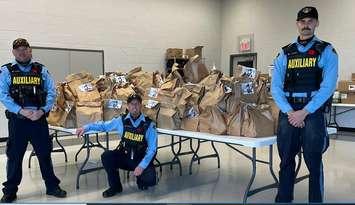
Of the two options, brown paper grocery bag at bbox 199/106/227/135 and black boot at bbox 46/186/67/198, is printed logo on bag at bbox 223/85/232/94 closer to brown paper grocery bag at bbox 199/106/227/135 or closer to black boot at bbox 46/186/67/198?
brown paper grocery bag at bbox 199/106/227/135

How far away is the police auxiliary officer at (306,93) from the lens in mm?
2566

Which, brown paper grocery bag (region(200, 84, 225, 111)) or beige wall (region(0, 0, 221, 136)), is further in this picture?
beige wall (region(0, 0, 221, 136))

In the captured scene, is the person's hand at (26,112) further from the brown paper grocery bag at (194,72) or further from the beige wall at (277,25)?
the beige wall at (277,25)

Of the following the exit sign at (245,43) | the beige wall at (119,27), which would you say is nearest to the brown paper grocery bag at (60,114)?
the beige wall at (119,27)

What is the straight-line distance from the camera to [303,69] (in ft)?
8.63

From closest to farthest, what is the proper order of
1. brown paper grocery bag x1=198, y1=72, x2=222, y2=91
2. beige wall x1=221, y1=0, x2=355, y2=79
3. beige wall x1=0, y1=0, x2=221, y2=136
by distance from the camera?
1. brown paper grocery bag x1=198, y1=72, x2=222, y2=91
2. beige wall x1=0, y1=0, x2=221, y2=136
3. beige wall x1=221, y1=0, x2=355, y2=79

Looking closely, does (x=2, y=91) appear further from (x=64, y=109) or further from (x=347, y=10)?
(x=347, y=10)

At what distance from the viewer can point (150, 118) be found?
3723 millimetres

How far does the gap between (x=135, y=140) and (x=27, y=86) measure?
3.48 feet

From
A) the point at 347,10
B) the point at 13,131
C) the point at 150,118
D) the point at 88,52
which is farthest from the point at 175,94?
the point at 347,10

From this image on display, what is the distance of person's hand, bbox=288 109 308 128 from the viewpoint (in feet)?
8.43

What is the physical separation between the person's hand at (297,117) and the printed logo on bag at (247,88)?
29.0 inches

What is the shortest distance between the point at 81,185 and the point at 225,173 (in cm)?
159

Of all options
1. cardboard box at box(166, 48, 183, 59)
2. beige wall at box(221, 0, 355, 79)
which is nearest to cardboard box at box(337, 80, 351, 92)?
beige wall at box(221, 0, 355, 79)
